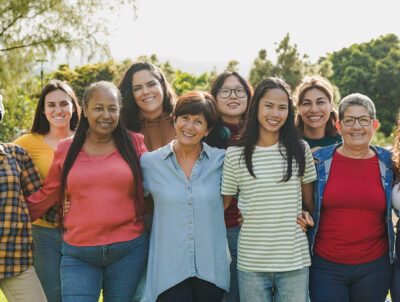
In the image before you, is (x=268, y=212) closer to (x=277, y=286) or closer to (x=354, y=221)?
(x=277, y=286)

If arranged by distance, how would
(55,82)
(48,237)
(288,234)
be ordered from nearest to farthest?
(288,234) → (48,237) → (55,82)

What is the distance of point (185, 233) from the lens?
3.02 meters

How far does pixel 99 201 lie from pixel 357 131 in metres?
2.04

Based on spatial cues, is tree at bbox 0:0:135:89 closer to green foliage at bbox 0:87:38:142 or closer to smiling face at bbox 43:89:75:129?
green foliage at bbox 0:87:38:142

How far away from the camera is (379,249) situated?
3.19 meters

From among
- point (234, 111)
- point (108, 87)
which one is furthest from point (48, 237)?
point (234, 111)

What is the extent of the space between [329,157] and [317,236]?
0.64 m

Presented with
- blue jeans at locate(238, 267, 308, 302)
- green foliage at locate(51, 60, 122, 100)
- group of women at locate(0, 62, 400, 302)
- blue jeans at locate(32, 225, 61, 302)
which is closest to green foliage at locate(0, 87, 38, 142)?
green foliage at locate(51, 60, 122, 100)

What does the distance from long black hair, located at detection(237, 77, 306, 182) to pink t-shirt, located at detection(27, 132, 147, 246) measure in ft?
2.99

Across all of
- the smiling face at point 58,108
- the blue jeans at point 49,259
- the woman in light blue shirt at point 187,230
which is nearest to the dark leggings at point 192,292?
the woman in light blue shirt at point 187,230

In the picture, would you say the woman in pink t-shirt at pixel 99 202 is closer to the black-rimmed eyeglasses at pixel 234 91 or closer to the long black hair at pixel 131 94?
the long black hair at pixel 131 94

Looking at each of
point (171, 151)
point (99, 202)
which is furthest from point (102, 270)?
point (171, 151)

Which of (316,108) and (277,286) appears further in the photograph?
(316,108)

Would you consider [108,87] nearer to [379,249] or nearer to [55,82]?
[55,82]
